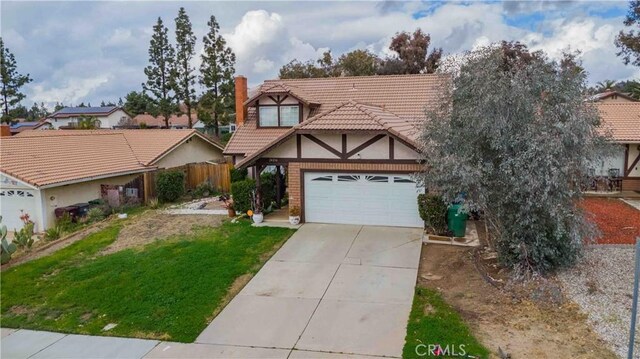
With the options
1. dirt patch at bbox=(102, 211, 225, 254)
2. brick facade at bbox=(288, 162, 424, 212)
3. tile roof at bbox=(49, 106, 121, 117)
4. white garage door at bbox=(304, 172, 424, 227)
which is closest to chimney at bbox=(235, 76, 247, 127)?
dirt patch at bbox=(102, 211, 225, 254)

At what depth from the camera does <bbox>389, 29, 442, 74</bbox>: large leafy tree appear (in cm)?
3950

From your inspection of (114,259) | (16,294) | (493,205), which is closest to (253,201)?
(114,259)

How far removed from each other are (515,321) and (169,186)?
18291 mm

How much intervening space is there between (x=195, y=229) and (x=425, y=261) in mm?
8244

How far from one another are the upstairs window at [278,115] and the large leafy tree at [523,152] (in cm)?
1144

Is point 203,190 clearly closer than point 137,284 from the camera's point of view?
No

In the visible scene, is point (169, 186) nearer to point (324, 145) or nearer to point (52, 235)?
point (52, 235)

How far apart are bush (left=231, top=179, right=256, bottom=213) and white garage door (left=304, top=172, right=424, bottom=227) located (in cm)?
222

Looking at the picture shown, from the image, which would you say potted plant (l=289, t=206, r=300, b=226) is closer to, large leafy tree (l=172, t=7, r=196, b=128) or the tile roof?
large leafy tree (l=172, t=7, r=196, b=128)

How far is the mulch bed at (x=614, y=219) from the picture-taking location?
13.5 m

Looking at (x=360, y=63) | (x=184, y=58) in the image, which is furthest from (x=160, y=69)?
(x=360, y=63)

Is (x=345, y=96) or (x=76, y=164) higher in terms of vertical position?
(x=345, y=96)

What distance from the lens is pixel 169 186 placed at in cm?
2306

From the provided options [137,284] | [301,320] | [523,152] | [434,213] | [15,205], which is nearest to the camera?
[301,320]
